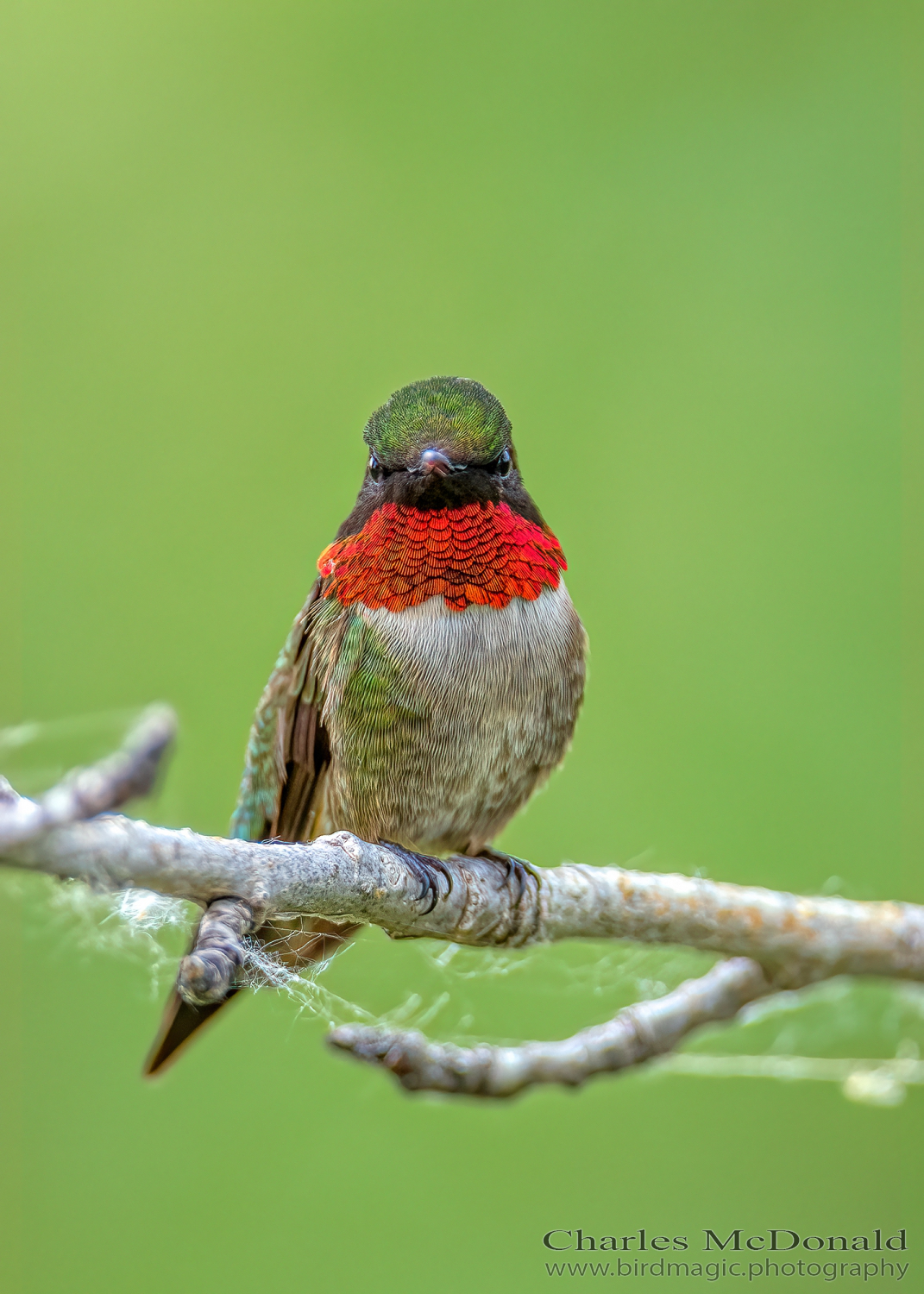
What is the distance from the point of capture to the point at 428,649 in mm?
2428

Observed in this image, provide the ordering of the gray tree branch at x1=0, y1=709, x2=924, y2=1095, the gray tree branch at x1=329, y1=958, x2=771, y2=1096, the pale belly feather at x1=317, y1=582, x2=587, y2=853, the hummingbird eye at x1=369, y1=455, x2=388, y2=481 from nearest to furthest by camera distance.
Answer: the gray tree branch at x1=0, y1=709, x2=924, y2=1095 < the gray tree branch at x1=329, y1=958, x2=771, y2=1096 < the pale belly feather at x1=317, y1=582, x2=587, y2=853 < the hummingbird eye at x1=369, y1=455, x2=388, y2=481

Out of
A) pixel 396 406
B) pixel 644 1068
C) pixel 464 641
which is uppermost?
pixel 396 406

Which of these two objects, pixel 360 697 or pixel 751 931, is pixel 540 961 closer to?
pixel 751 931

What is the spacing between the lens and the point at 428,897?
2240 mm

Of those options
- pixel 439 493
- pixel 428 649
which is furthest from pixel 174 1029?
pixel 439 493

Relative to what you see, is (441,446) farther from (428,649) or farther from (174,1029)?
(174,1029)

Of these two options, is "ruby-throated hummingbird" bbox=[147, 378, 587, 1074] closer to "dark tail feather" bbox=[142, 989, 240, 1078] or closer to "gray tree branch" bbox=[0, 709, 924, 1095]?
"dark tail feather" bbox=[142, 989, 240, 1078]

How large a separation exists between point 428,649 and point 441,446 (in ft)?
1.49

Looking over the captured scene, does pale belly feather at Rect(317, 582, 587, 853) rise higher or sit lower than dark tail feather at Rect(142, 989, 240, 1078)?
higher

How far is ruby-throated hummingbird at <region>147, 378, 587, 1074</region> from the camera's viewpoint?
96.7 inches

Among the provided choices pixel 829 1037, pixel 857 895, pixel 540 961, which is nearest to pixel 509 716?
pixel 540 961

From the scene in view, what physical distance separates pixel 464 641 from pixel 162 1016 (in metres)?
1.12

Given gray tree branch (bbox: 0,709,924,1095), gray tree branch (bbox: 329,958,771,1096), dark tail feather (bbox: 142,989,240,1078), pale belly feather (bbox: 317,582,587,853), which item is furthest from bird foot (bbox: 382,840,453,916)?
dark tail feather (bbox: 142,989,240,1078)

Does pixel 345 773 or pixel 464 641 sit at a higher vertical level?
pixel 464 641
